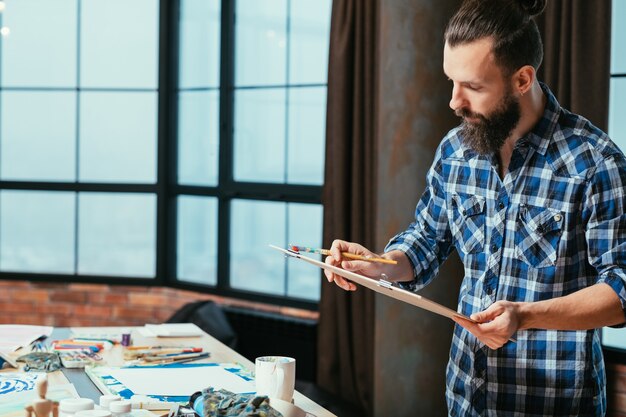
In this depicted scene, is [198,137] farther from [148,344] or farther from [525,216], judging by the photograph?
[525,216]

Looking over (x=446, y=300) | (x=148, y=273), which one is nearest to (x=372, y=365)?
(x=446, y=300)

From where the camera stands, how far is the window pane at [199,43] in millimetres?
5637

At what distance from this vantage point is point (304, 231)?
203 inches

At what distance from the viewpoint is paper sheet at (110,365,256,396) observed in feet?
7.41

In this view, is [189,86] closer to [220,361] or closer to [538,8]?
[220,361]

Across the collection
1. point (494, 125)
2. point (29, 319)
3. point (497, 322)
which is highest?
point (494, 125)

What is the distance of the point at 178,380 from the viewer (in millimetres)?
2377

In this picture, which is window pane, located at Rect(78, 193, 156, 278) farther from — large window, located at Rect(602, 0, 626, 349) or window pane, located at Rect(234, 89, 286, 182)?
large window, located at Rect(602, 0, 626, 349)

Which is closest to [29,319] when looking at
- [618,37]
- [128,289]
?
[128,289]

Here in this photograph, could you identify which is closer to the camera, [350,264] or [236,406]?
[236,406]

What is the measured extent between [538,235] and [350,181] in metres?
2.53

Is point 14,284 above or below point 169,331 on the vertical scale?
below

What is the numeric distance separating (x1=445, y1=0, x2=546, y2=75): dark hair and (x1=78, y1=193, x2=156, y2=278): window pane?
404 centimetres

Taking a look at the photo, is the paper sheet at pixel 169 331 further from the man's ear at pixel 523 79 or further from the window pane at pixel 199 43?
the window pane at pixel 199 43
